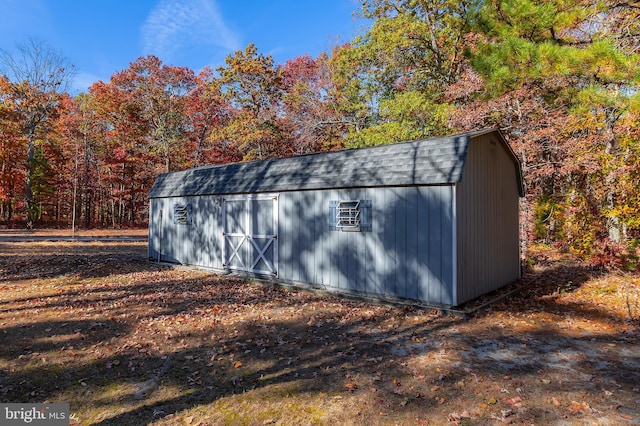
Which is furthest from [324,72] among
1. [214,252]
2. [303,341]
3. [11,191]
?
[11,191]

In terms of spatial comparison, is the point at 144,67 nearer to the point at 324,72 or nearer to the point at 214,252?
the point at 324,72

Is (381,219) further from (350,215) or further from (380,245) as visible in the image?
(350,215)

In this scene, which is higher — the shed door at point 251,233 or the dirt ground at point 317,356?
the shed door at point 251,233

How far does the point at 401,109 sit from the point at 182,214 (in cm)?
989

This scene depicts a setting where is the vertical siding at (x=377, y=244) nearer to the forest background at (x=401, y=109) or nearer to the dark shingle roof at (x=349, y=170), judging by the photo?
the dark shingle roof at (x=349, y=170)

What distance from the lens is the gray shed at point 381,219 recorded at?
708 cm

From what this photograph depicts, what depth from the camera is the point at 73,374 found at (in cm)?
448

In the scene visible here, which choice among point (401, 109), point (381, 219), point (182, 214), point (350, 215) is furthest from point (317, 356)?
point (401, 109)

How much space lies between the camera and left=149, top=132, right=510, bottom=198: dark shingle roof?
282 inches

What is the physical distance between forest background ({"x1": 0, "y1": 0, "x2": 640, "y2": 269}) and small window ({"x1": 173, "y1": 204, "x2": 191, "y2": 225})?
8917 millimetres
